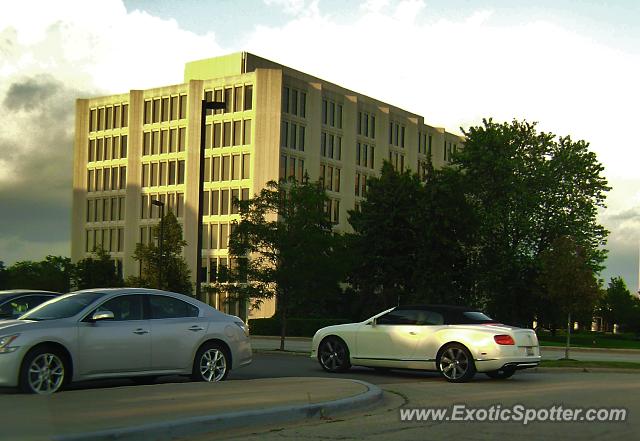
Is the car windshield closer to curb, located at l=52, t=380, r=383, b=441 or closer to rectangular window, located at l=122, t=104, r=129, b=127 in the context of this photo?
curb, located at l=52, t=380, r=383, b=441

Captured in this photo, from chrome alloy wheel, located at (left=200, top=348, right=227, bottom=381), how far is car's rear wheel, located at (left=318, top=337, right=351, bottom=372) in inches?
175

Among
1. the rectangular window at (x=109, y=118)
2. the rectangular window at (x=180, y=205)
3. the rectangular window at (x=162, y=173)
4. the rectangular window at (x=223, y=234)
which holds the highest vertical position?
the rectangular window at (x=109, y=118)

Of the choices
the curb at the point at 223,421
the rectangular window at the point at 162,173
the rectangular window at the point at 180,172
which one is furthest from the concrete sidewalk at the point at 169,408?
the rectangular window at the point at 162,173

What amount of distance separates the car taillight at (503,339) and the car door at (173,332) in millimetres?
5911

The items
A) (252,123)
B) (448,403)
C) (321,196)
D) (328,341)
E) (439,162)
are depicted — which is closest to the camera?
(448,403)

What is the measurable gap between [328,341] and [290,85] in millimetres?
72830

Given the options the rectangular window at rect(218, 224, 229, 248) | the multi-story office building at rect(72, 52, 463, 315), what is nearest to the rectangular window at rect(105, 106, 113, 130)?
the multi-story office building at rect(72, 52, 463, 315)

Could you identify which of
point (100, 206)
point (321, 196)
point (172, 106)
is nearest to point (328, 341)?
point (321, 196)

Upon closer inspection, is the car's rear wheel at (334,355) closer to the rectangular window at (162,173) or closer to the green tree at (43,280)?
the green tree at (43,280)

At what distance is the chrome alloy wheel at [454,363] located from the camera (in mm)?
17781

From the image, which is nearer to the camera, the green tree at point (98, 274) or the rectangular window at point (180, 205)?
the green tree at point (98, 274)

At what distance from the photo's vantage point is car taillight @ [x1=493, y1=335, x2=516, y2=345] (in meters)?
17.7

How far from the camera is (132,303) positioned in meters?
14.7

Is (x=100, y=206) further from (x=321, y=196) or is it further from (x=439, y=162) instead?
(x=321, y=196)
